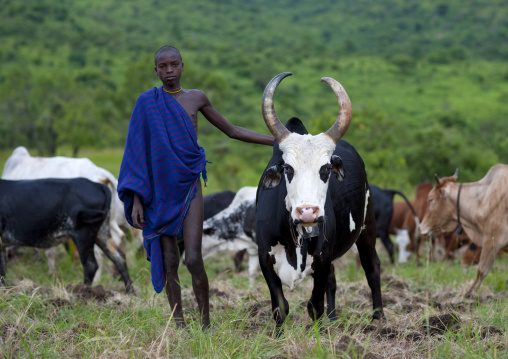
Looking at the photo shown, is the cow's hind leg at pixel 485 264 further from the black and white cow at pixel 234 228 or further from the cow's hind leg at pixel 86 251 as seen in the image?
the cow's hind leg at pixel 86 251

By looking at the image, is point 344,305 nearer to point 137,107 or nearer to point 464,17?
point 137,107

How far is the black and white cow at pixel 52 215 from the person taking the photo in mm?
6781

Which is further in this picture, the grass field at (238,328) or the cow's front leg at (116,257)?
the cow's front leg at (116,257)

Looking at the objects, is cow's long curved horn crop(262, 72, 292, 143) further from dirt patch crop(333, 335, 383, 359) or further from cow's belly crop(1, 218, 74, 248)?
cow's belly crop(1, 218, 74, 248)

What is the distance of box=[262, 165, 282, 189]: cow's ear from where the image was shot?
413cm

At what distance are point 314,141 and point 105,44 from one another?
5506 cm

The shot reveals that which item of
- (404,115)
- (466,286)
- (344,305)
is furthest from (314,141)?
(404,115)

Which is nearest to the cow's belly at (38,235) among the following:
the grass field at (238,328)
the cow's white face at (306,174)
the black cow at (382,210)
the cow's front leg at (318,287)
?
the grass field at (238,328)

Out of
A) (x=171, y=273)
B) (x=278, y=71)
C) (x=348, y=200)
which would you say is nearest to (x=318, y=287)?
(x=348, y=200)

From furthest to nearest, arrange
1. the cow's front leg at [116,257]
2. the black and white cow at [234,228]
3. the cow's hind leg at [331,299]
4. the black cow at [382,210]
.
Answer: the black cow at [382,210], the black and white cow at [234,228], the cow's front leg at [116,257], the cow's hind leg at [331,299]

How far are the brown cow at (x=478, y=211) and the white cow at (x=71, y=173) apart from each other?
12.5 ft

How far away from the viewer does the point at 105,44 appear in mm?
56531

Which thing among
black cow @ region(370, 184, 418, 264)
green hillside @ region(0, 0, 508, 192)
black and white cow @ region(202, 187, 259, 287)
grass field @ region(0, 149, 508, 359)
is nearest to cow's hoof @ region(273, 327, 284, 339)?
grass field @ region(0, 149, 508, 359)

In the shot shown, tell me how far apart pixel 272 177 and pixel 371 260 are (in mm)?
1558
